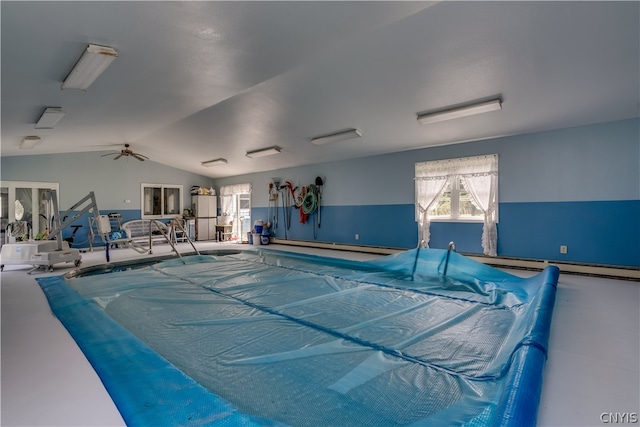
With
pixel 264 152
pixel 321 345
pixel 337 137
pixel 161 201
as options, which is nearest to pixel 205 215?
pixel 161 201

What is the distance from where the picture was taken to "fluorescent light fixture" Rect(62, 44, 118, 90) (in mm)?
3191

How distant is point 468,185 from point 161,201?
1019 centimetres

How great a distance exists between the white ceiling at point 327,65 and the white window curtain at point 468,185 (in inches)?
21.9

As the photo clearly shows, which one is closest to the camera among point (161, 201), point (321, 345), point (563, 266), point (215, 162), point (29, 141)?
point (321, 345)

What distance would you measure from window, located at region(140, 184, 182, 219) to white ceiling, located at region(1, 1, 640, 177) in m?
4.54

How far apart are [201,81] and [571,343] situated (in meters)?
5.25

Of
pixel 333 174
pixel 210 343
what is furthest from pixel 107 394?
pixel 333 174

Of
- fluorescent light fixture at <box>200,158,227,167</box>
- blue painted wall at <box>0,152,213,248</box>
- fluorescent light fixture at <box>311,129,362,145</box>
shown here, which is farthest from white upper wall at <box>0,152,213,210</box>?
fluorescent light fixture at <box>311,129,362,145</box>

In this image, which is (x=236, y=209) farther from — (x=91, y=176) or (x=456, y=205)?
(x=456, y=205)

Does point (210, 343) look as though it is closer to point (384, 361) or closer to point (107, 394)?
point (107, 394)

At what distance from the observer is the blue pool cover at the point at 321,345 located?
183cm

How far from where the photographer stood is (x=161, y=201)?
11477 millimetres

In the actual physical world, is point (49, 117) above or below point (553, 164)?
above

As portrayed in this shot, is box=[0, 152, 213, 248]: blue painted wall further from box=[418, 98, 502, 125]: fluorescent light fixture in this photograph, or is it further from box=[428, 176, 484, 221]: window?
box=[418, 98, 502, 125]: fluorescent light fixture
